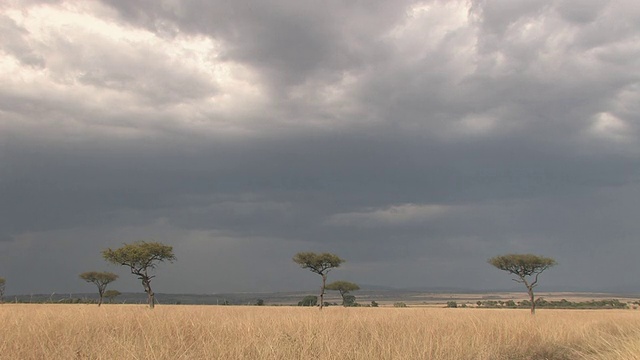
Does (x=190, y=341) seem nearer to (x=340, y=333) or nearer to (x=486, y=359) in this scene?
(x=340, y=333)

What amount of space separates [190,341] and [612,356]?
9.51 meters

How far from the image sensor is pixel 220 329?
10469 mm

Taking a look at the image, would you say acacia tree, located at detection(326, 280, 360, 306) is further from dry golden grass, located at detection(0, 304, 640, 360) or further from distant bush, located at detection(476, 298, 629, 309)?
dry golden grass, located at detection(0, 304, 640, 360)

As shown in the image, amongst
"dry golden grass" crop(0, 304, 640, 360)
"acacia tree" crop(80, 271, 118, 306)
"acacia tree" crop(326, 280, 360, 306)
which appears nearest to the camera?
"dry golden grass" crop(0, 304, 640, 360)

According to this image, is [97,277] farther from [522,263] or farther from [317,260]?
[522,263]

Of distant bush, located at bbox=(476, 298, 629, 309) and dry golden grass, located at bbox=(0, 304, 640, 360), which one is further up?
distant bush, located at bbox=(476, 298, 629, 309)

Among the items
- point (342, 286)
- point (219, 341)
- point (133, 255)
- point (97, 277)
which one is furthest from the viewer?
point (342, 286)

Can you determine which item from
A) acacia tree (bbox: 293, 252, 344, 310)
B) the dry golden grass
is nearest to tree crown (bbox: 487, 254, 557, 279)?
acacia tree (bbox: 293, 252, 344, 310)

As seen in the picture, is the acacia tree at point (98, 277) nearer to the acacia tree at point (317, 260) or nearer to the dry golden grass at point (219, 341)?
the acacia tree at point (317, 260)

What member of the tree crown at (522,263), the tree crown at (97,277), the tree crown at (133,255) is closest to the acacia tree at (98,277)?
the tree crown at (97,277)

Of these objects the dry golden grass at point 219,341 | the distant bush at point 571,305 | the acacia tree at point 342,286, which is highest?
the acacia tree at point 342,286

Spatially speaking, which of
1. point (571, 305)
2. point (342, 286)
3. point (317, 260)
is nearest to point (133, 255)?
point (317, 260)

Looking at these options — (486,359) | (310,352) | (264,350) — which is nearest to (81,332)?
(264,350)

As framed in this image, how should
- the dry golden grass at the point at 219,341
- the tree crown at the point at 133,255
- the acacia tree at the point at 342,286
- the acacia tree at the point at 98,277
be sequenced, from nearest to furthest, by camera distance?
the dry golden grass at the point at 219,341 → the tree crown at the point at 133,255 → the acacia tree at the point at 98,277 → the acacia tree at the point at 342,286
